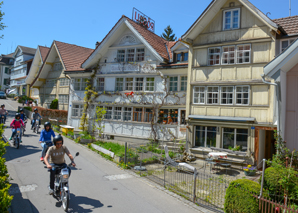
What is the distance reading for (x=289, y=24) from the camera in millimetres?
15828

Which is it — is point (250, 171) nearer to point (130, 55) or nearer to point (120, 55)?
point (130, 55)

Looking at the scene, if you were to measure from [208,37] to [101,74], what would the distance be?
1113cm

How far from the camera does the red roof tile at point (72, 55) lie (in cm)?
2771

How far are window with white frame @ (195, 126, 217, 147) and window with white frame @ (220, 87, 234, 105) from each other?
199 centimetres

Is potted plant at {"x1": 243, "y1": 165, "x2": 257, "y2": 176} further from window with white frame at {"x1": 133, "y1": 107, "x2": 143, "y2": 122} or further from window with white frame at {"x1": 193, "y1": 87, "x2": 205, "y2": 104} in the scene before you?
window with white frame at {"x1": 133, "y1": 107, "x2": 143, "y2": 122}

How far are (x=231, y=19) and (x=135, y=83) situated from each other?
9479 mm

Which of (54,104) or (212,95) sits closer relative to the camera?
(212,95)

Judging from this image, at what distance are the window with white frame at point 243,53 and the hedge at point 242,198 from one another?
1025 cm

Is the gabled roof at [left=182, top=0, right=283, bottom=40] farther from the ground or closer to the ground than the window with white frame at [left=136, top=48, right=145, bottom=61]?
farther from the ground

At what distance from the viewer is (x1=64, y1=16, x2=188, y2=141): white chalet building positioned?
65.2ft

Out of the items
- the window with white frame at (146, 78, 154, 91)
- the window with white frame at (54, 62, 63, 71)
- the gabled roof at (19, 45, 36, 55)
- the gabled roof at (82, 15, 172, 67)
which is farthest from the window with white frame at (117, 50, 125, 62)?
the gabled roof at (19, 45, 36, 55)

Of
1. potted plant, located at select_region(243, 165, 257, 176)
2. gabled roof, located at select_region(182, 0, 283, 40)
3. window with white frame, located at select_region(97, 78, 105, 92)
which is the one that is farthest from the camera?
window with white frame, located at select_region(97, 78, 105, 92)

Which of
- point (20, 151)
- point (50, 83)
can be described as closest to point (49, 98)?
point (50, 83)

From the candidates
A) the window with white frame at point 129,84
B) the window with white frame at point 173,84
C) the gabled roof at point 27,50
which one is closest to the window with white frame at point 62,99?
the window with white frame at point 129,84
